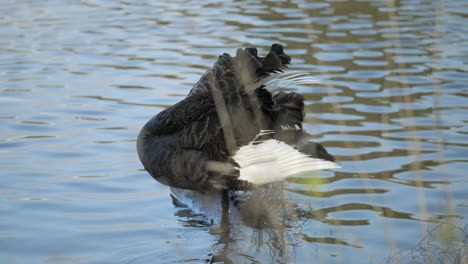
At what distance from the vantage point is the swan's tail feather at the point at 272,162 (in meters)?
4.91

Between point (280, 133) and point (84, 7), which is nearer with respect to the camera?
point (280, 133)

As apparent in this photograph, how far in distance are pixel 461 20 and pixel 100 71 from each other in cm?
578

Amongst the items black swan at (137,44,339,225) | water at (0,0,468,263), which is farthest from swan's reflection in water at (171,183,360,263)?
black swan at (137,44,339,225)

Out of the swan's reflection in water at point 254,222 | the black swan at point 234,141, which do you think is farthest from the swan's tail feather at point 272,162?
the swan's reflection in water at point 254,222

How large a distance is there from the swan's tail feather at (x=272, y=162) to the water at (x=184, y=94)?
448mm

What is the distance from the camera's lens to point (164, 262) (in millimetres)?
4910

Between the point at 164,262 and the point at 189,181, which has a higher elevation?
the point at 189,181

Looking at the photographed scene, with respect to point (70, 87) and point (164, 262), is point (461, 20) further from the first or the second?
point (164, 262)

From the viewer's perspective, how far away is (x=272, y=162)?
4.96 m

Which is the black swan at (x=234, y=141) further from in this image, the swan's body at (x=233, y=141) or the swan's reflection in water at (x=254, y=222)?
the swan's reflection in water at (x=254, y=222)

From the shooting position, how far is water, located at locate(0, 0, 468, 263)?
5207mm

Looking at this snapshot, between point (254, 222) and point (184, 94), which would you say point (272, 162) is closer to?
point (254, 222)

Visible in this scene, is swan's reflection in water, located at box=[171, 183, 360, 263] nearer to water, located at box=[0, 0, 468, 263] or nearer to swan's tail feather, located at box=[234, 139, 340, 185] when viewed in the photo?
water, located at box=[0, 0, 468, 263]

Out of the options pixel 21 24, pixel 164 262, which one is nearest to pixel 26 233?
pixel 164 262
